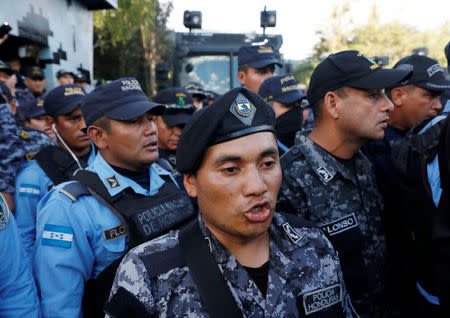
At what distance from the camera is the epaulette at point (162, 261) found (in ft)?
4.42

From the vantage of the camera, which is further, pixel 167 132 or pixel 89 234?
pixel 167 132

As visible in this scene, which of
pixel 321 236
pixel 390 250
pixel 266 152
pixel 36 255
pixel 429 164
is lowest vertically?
pixel 390 250

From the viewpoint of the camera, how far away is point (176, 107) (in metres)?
3.45

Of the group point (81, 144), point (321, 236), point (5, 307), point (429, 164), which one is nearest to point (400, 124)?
point (429, 164)

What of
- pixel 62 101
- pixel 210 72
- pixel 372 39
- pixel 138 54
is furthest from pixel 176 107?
pixel 372 39

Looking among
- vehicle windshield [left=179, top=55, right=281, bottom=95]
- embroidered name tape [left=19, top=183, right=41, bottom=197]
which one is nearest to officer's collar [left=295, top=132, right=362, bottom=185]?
embroidered name tape [left=19, top=183, right=41, bottom=197]

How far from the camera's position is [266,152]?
4.45 ft

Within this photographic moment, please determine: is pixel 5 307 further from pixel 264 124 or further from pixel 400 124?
pixel 400 124

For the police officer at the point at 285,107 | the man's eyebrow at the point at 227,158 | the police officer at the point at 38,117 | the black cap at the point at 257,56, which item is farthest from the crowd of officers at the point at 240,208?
the black cap at the point at 257,56

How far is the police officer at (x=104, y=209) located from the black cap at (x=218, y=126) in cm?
71

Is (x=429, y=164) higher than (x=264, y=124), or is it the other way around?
(x=264, y=124)

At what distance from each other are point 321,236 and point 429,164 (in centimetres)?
92

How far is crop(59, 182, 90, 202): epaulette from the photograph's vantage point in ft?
6.13

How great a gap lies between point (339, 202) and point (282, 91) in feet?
5.38
